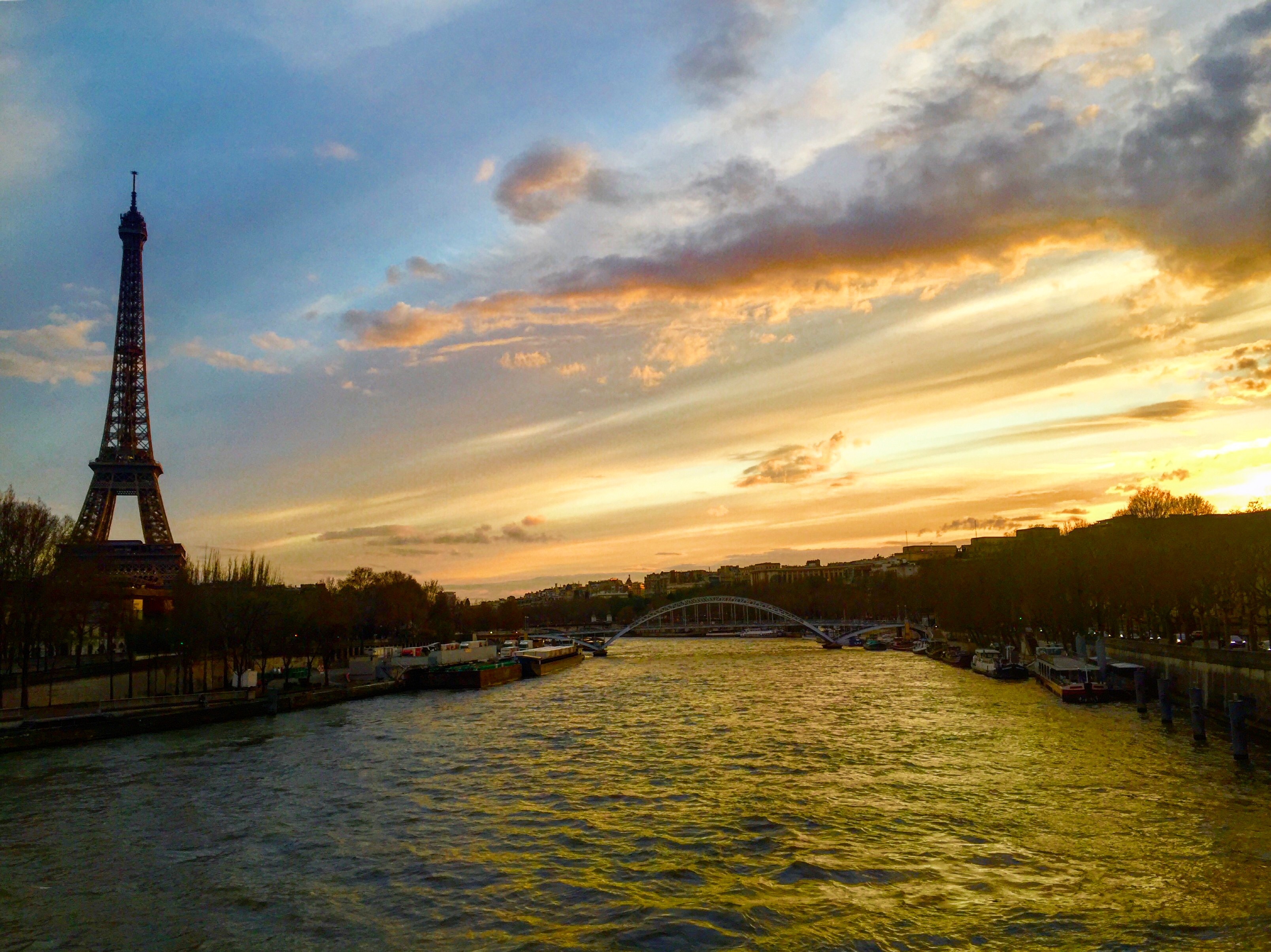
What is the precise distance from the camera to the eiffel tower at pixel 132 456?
71.0 m

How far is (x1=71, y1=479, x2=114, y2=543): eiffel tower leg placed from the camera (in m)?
70.0

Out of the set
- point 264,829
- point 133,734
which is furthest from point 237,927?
point 133,734

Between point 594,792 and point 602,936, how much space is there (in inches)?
386

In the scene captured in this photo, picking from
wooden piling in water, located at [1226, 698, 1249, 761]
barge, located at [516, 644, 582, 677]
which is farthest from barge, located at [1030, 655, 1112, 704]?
barge, located at [516, 644, 582, 677]

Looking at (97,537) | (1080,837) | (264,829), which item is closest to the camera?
(1080,837)

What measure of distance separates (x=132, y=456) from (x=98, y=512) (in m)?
4.81

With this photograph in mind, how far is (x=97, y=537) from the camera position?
228 feet

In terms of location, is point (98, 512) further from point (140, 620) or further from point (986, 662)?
point (986, 662)

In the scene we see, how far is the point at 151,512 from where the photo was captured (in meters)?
73.3

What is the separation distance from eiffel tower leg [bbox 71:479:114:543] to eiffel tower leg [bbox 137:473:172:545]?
2.10 meters

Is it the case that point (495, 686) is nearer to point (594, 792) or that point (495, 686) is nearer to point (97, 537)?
A: point (97, 537)

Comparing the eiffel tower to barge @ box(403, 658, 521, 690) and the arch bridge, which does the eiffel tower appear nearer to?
barge @ box(403, 658, 521, 690)

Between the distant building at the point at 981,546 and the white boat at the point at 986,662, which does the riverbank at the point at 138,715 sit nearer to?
the white boat at the point at 986,662

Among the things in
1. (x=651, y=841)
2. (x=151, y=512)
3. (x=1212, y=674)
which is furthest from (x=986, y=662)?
(x=151, y=512)
